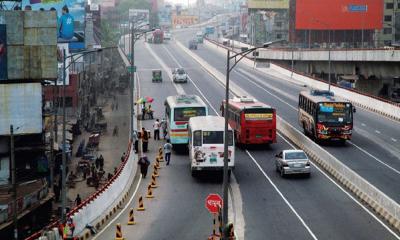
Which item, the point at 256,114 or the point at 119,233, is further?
the point at 256,114

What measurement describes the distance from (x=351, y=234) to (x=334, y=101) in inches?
846

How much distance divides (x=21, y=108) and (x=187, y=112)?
10.9m

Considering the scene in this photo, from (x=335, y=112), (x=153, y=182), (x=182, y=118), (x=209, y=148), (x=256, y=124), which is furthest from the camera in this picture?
(x=335, y=112)

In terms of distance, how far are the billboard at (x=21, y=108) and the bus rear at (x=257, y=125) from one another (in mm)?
13319

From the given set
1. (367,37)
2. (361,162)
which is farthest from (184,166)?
(367,37)

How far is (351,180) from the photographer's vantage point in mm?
38938

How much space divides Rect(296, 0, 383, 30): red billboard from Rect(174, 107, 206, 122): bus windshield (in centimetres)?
10811

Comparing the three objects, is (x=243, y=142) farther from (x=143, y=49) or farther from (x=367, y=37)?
(x=367, y=37)

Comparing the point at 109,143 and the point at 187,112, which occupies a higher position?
the point at 187,112

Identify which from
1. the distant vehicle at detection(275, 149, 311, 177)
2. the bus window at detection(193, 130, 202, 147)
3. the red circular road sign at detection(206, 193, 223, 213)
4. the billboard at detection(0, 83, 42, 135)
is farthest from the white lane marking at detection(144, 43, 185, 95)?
the red circular road sign at detection(206, 193, 223, 213)

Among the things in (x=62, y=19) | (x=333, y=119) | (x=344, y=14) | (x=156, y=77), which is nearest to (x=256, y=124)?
(x=333, y=119)

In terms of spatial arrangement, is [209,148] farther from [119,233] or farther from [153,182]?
[119,233]

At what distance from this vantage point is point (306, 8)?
156 m

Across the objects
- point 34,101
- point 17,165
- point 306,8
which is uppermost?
point 306,8
